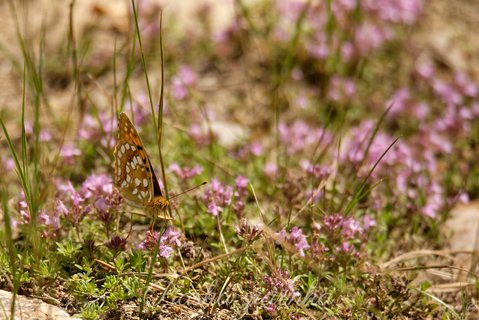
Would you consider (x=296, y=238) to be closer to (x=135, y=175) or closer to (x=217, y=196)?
(x=217, y=196)

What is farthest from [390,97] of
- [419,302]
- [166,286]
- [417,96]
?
[166,286]

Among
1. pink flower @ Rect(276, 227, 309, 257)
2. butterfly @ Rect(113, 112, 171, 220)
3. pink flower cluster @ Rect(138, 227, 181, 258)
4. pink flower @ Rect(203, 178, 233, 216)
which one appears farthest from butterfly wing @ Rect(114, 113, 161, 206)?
pink flower @ Rect(276, 227, 309, 257)

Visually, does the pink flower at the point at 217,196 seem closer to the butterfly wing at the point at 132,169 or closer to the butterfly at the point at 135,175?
the butterfly at the point at 135,175

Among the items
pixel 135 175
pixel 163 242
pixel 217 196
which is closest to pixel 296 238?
pixel 217 196

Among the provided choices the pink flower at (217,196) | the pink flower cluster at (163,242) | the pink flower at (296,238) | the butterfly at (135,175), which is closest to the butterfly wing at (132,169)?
the butterfly at (135,175)

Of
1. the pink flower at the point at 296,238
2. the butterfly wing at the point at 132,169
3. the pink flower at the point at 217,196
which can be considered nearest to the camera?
the butterfly wing at the point at 132,169

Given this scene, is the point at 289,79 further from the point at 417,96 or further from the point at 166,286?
the point at 166,286

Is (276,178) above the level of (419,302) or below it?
above
